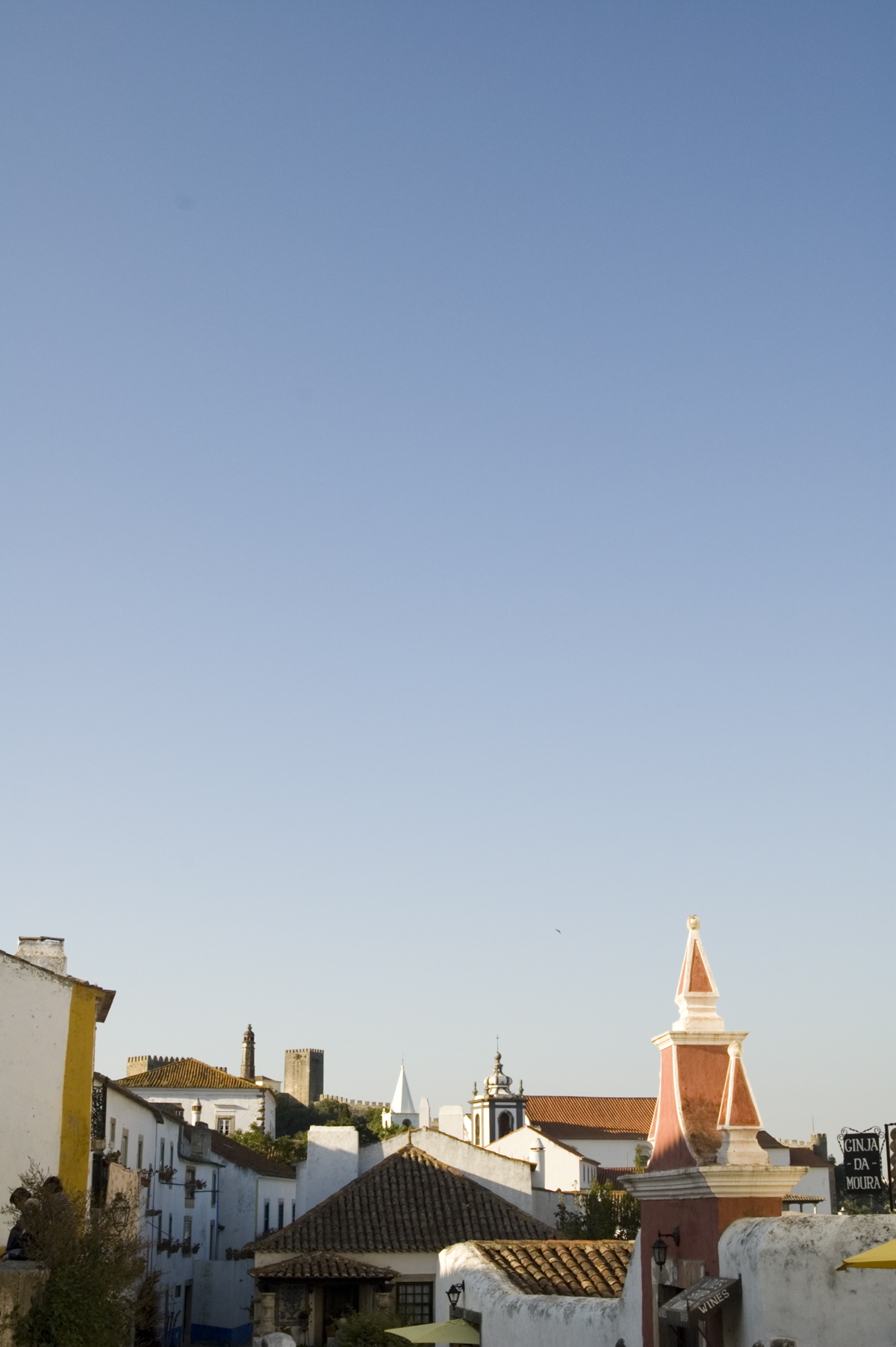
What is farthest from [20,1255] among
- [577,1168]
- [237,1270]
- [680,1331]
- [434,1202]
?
[577,1168]

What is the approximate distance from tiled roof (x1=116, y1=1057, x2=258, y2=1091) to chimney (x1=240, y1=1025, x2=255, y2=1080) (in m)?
31.2

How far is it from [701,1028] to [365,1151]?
1350 inches

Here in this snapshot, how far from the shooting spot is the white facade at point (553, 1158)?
72.8m

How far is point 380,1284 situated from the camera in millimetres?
32531

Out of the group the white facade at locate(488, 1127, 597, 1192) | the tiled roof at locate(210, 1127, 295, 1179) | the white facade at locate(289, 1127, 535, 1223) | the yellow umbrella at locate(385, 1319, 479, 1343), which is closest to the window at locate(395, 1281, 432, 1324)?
the white facade at locate(289, 1127, 535, 1223)

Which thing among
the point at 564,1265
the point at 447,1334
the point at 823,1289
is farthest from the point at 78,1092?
the point at 823,1289

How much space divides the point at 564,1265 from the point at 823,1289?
13.1m

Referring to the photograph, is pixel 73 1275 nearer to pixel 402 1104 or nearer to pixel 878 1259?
pixel 878 1259

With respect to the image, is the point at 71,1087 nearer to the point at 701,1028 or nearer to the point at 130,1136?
the point at 701,1028

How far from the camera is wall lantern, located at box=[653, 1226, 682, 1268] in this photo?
12867mm

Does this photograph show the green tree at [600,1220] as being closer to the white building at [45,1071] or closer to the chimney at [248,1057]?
the white building at [45,1071]

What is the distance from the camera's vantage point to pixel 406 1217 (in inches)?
1395

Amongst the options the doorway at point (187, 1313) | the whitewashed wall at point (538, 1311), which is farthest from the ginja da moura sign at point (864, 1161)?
the doorway at point (187, 1313)

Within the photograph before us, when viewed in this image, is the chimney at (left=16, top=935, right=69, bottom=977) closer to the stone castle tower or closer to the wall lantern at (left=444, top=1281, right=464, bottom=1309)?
the wall lantern at (left=444, top=1281, right=464, bottom=1309)
